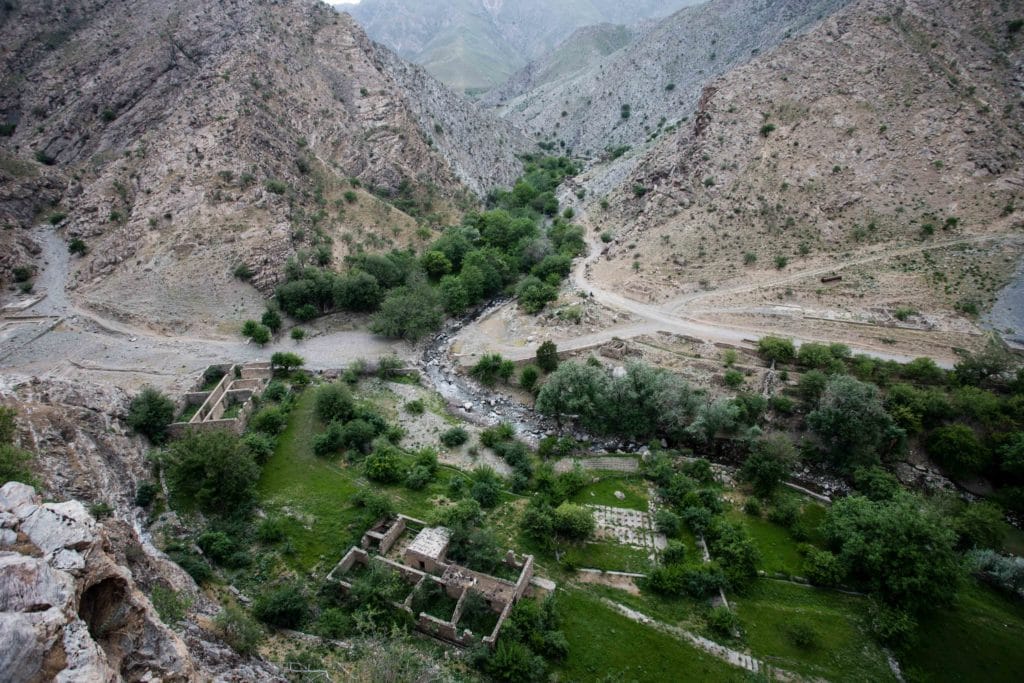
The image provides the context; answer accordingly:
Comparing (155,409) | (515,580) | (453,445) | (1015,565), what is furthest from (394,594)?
(1015,565)

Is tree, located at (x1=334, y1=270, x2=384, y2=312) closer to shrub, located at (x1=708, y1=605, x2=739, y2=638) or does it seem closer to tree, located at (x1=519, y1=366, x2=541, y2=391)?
tree, located at (x1=519, y1=366, x2=541, y2=391)

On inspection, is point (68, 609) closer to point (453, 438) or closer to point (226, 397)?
point (453, 438)

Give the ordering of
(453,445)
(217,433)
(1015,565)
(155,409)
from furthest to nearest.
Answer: (453,445) → (155,409) → (217,433) → (1015,565)

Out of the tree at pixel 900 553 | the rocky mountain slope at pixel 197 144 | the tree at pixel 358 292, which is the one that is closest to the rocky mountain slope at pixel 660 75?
the rocky mountain slope at pixel 197 144

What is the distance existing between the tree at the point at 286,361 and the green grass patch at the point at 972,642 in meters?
40.7

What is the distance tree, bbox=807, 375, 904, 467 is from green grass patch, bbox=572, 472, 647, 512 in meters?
12.5

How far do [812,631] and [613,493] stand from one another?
11.4m

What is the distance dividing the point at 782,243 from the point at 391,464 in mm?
42446

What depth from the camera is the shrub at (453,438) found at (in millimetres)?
→ 35469

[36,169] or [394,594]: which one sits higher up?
[36,169]

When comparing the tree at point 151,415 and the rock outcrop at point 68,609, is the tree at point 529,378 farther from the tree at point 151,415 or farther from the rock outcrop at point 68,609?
the rock outcrop at point 68,609

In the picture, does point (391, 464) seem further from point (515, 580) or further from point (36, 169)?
point (36, 169)

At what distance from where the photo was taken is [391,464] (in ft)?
106

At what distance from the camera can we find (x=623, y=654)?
22859mm
